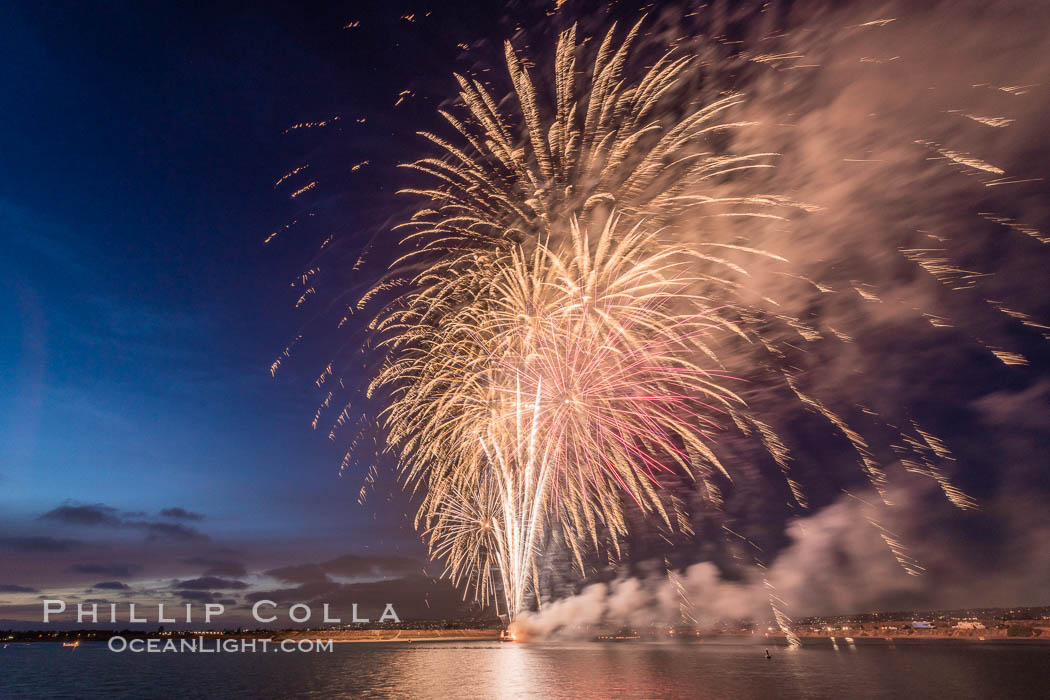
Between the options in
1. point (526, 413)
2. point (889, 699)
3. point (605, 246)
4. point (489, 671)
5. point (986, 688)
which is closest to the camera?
point (605, 246)

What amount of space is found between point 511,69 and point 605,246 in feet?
24.4

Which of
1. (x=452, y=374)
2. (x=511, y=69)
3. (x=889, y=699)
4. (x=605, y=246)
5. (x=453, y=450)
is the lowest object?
(x=889, y=699)

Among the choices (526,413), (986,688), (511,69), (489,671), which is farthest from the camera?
(489,671)

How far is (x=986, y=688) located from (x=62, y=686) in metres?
96.0

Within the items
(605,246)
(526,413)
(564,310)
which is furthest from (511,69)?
(526,413)

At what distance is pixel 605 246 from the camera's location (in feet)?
80.2

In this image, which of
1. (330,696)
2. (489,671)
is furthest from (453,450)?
(489,671)

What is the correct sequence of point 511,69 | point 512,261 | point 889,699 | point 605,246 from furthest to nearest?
point 889,699
point 512,261
point 605,246
point 511,69

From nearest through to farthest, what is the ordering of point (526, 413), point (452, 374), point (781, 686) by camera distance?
point (452, 374) → point (526, 413) → point (781, 686)

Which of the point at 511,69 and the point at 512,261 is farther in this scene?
the point at 512,261

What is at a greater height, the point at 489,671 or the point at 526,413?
the point at 526,413

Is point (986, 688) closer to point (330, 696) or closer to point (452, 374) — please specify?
point (330, 696)

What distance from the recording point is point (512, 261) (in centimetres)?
2650

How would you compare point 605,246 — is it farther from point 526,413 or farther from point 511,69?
point 526,413
